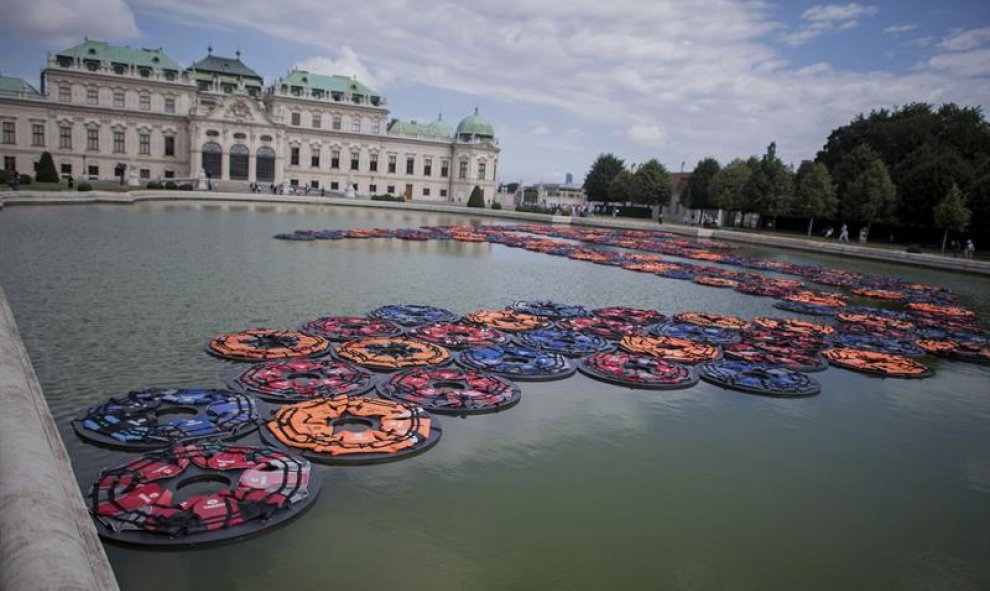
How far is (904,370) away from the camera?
55.5 feet

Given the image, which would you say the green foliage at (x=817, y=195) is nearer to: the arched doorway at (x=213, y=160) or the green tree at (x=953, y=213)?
the green tree at (x=953, y=213)

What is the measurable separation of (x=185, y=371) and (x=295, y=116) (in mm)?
90362

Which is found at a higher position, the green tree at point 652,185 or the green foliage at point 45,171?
the green tree at point 652,185

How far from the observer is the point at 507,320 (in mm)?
18578

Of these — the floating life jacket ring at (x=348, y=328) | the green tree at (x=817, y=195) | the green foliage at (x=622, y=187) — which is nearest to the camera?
the floating life jacket ring at (x=348, y=328)

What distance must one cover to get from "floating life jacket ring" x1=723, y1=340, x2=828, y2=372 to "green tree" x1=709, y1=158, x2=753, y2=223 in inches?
2522

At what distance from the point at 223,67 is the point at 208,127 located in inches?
687

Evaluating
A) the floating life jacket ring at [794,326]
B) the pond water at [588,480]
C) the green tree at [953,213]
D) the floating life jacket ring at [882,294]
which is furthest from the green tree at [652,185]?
the pond water at [588,480]

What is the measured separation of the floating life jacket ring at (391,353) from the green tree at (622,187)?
298 feet

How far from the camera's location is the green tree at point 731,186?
79.6 meters

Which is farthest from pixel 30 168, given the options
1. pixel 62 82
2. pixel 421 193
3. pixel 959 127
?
pixel 959 127

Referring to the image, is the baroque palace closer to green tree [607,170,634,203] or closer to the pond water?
green tree [607,170,634,203]

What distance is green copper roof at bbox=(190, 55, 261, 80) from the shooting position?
310ft

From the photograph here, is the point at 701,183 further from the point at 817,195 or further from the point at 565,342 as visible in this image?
the point at 565,342
